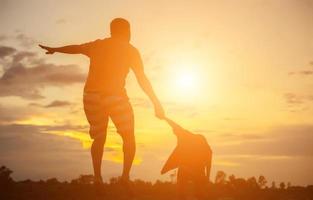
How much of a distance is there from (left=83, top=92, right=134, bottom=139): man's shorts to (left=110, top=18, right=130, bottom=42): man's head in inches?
47.4

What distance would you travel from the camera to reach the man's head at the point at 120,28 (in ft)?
29.0

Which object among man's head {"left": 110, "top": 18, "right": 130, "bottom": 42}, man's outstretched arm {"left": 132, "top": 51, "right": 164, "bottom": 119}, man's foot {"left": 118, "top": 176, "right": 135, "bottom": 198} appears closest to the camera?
man's foot {"left": 118, "top": 176, "right": 135, "bottom": 198}

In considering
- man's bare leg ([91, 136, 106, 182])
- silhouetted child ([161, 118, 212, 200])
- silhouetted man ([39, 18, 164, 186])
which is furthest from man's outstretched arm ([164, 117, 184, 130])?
man's bare leg ([91, 136, 106, 182])

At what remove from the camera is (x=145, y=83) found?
9.11 meters

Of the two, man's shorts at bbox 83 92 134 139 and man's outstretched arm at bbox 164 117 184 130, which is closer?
man's shorts at bbox 83 92 134 139

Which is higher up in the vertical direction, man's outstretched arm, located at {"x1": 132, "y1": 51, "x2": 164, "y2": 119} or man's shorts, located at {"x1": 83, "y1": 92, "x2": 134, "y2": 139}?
man's outstretched arm, located at {"x1": 132, "y1": 51, "x2": 164, "y2": 119}

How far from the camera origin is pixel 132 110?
29.1ft

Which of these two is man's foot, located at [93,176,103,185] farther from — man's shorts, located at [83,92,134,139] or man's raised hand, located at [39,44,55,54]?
man's raised hand, located at [39,44,55,54]

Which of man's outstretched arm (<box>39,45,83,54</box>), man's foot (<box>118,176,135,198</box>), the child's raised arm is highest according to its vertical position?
man's outstretched arm (<box>39,45,83,54</box>)

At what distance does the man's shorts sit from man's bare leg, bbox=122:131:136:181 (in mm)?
97

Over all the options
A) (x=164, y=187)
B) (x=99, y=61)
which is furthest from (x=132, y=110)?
(x=164, y=187)

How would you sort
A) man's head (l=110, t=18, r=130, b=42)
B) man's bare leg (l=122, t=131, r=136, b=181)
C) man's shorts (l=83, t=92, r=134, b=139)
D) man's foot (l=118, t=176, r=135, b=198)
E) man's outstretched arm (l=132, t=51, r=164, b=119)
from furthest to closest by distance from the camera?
man's outstretched arm (l=132, t=51, r=164, b=119) → man's head (l=110, t=18, r=130, b=42) → man's bare leg (l=122, t=131, r=136, b=181) → man's shorts (l=83, t=92, r=134, b=139) → man's foot (l=118, t=176, r=135, b=198)

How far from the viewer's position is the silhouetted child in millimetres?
8766

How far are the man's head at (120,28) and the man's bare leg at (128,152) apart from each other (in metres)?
1.87
